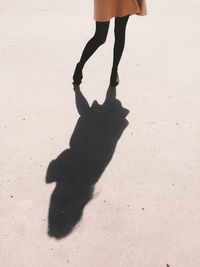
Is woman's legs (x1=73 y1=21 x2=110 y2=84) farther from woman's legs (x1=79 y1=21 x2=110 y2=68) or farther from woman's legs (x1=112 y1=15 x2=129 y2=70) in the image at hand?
woman's legs (x1=112 y1=15 x2=129 y2=70)

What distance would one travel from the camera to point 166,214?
2.94 metres

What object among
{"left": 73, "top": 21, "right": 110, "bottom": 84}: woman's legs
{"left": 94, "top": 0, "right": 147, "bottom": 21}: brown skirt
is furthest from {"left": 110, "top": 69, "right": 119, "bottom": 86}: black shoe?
{"left": 94, "top": 0, "right": 147, "bottom": 21}: brown skirt

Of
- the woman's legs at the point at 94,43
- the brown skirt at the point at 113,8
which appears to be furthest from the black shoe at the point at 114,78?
the brown skirt at the point at 113,8

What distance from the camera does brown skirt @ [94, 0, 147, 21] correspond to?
3.58 m

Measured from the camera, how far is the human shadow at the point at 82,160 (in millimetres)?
2946

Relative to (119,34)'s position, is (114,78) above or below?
below

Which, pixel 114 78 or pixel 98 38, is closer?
pixel 98 38

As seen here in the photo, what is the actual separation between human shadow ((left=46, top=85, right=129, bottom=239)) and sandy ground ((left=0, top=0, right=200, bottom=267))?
0.18ft

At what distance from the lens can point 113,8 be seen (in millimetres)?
3629

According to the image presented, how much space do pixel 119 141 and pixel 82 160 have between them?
0.38 metres

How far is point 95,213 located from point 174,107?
1486 mm

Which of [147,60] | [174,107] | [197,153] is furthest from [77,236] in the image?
Answer: [147,60]

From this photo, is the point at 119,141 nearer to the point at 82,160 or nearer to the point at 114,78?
the point at 82,160

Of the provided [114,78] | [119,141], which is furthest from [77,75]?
[119,141]
